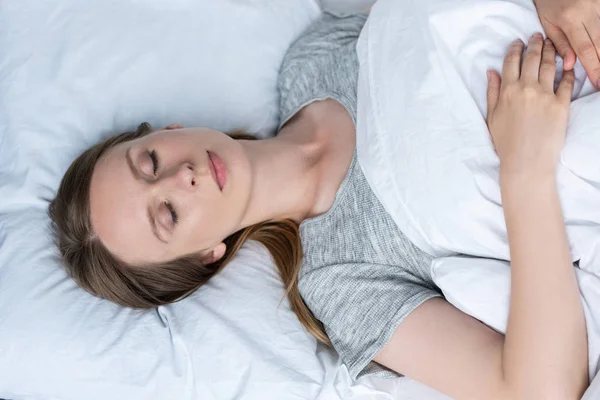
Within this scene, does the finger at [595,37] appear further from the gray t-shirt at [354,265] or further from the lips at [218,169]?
the lips at [218,169]

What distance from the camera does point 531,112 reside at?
39.6 inches

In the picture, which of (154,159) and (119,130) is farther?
(119,130)

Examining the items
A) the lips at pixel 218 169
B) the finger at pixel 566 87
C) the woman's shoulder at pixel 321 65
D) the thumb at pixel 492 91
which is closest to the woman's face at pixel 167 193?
the lips at pixel 218 169

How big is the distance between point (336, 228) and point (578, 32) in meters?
0.56

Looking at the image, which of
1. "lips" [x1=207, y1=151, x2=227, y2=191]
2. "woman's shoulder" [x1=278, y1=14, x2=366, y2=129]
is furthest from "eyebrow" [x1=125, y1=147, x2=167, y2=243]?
"woman's shoulder" [x1=278, y1=14, x2=366, y2=129]

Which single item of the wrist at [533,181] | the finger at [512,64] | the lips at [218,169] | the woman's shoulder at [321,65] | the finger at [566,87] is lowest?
the lips at [218,169]

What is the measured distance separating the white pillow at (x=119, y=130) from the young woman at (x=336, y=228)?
49 millimetres

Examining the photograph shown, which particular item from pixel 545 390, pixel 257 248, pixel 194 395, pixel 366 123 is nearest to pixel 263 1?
pixel 366 123

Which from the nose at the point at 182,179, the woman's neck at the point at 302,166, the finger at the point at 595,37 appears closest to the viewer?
the finger at the point at 595,37

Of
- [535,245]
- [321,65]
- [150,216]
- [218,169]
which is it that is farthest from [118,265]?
[535,245]

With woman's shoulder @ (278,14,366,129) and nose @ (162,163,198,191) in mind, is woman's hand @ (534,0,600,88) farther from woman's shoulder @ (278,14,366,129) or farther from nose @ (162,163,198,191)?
nose @ (162,163,198,191)

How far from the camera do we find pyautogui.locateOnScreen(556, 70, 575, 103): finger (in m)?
0.99

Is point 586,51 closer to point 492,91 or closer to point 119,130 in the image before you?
point 492,91

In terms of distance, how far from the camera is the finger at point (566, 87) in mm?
991
